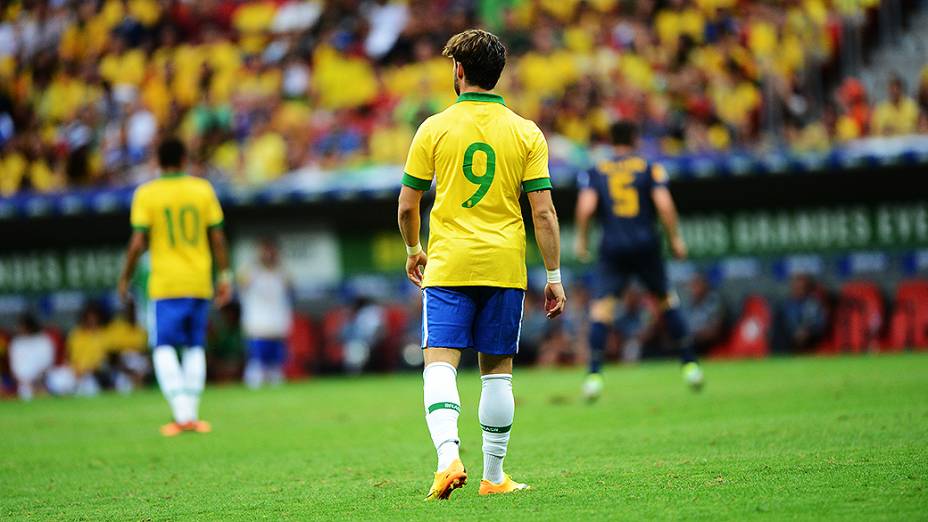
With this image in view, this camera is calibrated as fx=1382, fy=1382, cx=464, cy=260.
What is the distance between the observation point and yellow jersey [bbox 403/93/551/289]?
250 inches

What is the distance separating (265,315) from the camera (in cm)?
1944

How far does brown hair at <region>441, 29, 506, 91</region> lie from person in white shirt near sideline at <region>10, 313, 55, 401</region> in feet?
50.1

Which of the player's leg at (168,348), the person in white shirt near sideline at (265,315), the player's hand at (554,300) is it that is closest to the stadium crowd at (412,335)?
the person in white shirt near sideline at (265,315)

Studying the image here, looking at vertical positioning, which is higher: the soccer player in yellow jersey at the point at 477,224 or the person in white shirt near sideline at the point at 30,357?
the soccer player in yellow jersey at the point at 477,224

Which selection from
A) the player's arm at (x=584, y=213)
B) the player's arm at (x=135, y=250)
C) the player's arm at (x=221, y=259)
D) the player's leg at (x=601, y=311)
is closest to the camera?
the player's arm at (x=135, y=250)

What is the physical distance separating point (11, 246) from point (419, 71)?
7.08m

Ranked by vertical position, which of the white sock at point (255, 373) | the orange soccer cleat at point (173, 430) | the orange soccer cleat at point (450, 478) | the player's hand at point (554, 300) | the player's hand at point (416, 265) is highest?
the player's hand at point (416, 265)

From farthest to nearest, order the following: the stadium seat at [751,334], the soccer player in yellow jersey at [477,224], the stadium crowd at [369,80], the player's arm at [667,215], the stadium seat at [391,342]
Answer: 1. the stadium seat at [391,342]
2. the stadium crowd at [369,80]
3. the stadium seat at [751,334]
4. the player's arm at [667,215]
5. the soccer player in yellow jersey at [477,224]

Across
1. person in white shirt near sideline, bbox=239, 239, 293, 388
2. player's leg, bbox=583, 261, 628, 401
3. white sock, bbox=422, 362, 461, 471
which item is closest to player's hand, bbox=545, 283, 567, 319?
white sock, bbox=422, 362, 461, 471

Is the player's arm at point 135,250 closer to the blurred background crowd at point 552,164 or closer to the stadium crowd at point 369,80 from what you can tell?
the blurred background crowd at point 552,164

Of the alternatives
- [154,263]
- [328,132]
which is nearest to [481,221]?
[154,263]

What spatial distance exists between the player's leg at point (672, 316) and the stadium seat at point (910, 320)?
5990mm

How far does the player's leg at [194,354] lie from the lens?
11031 mm

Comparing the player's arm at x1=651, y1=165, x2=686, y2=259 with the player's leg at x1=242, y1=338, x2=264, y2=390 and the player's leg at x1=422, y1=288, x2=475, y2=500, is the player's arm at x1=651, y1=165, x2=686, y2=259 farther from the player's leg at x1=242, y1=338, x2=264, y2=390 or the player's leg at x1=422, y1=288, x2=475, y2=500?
the player's leg at x1=242, y1=338, x2=264, y2=390
